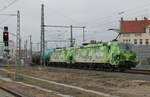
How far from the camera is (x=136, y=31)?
364 ft

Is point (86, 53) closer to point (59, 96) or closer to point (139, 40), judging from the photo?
point (59, 96)

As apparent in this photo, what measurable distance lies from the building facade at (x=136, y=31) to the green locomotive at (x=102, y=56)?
2194 inches

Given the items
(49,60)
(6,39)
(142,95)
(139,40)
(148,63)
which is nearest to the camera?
(142,95)

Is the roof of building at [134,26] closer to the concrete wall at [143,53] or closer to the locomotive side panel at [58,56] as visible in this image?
the locomotive side panel at [58,56]

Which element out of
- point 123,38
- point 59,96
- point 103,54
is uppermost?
point 123,38

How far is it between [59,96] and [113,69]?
75.3 feet

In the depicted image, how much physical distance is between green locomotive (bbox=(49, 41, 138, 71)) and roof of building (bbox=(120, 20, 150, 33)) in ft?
189

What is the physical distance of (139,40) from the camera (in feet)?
359

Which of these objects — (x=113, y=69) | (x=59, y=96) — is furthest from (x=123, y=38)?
(x=59, y=96)

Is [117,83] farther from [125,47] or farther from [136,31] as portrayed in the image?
[136,31]

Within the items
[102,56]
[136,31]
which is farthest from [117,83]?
[136,31]

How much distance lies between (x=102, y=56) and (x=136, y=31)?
236 feet

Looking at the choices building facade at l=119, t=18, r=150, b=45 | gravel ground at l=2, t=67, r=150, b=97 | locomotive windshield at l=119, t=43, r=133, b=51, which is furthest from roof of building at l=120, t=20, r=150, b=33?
gravel ground at l=2, t=67, r=150, b=97

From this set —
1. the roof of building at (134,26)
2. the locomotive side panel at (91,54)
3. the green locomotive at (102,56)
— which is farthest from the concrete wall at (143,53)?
the roof of building at (134,26)
